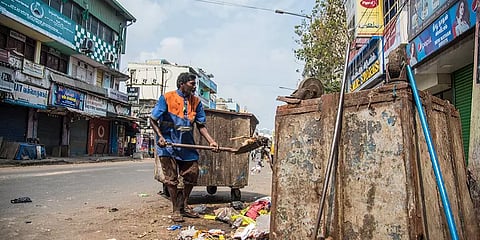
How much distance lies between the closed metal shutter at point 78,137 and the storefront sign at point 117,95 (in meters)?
2.62

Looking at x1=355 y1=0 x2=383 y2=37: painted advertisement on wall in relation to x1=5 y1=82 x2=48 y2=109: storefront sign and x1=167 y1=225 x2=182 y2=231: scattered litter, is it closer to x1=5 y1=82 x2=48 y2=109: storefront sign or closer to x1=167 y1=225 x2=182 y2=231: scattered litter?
x1=167 y1=225 x2=182 y2=231: scattered litter

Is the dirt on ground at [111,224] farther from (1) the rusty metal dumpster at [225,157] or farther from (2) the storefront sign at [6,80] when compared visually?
(2) the storefront sign at [6,80]

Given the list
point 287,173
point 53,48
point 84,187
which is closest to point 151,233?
point 287,173

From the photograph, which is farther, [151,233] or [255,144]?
[255,144]

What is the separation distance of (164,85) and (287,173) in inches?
1679

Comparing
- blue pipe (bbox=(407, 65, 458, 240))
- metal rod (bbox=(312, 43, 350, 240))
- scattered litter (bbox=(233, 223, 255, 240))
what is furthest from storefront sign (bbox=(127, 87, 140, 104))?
blue pipe (bbox=(407, 65, 458, 240))

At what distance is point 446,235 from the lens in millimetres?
2299

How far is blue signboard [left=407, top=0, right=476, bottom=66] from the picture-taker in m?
6.08

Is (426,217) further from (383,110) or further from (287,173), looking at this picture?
(287,173)

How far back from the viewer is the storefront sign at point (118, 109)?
26781 millimetres

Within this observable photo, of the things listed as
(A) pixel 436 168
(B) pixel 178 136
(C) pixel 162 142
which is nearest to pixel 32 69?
(B) pixel 178 136

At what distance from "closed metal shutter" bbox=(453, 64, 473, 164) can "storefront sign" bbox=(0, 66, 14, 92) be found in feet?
56.6

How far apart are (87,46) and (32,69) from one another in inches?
257

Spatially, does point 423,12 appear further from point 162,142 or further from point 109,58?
point 109,58
